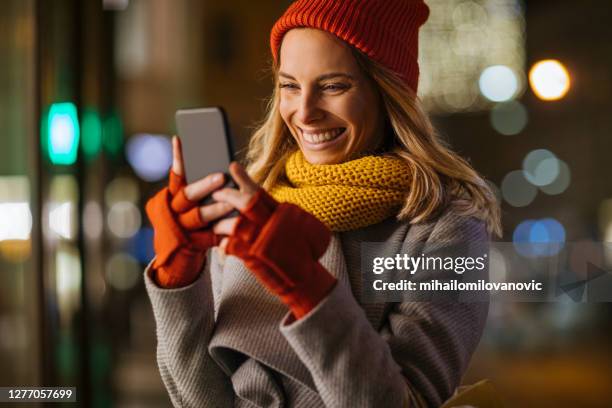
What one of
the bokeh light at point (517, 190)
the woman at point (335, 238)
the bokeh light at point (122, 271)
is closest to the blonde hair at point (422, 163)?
the woman at point (335, 238)

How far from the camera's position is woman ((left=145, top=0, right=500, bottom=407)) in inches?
35.2

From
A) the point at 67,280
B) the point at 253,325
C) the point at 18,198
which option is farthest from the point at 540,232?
the point at 253,325

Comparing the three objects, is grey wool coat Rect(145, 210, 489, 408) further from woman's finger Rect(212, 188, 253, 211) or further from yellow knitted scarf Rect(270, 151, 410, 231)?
woman's finger Rect(212, 188, 253, 211)

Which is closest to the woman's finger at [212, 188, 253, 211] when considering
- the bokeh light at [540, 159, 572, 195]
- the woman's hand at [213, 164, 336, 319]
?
the woman's hand at [213, 164, 336, 319]

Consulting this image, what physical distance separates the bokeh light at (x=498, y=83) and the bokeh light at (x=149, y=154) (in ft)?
5.58

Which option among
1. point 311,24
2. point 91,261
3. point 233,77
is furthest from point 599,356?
point 311,24

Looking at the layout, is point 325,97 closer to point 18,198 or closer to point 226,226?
point 226,226

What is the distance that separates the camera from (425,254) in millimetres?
1024

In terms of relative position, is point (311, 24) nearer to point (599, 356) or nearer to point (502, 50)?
point (502, 50)

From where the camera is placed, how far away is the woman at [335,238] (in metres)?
0.89

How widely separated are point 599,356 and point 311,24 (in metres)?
4.22

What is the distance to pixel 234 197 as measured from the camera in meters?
0.85

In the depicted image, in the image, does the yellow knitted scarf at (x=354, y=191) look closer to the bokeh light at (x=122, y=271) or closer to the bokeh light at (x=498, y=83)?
the bokeh light at (x=122, y=271)

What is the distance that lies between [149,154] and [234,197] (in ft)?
6.96
